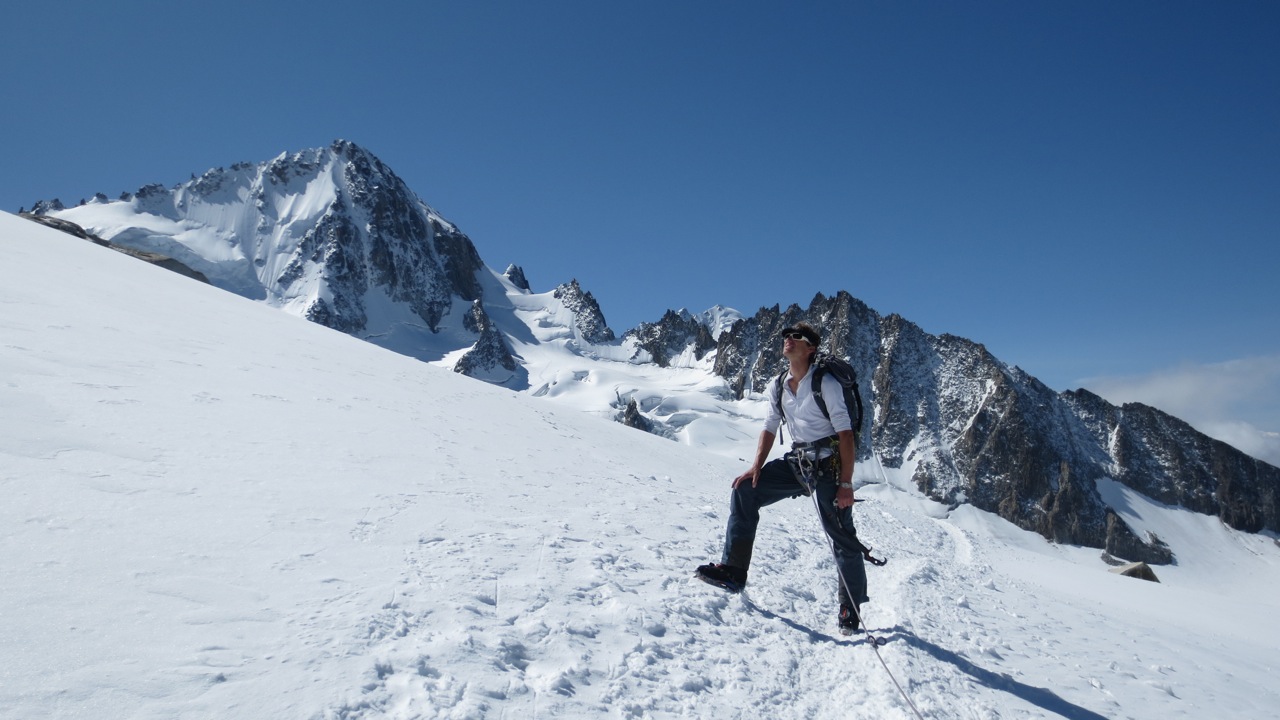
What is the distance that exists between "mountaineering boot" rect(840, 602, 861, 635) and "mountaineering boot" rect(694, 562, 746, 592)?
98 cm

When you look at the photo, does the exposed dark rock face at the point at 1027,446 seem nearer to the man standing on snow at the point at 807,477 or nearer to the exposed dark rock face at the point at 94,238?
the exposed dark rock face at the point at 94,238

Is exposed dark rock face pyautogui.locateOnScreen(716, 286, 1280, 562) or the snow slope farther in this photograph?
exposed dark rock face pyautogui.locateOnScreen(716, 286, 1280, 562)

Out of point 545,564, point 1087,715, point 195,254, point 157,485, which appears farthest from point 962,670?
point 195,254

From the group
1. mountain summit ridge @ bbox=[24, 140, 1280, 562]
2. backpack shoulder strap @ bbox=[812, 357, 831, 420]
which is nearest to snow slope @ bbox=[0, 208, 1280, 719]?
backpack shoulder strap @ bbox=[812, 357, 831, 420]

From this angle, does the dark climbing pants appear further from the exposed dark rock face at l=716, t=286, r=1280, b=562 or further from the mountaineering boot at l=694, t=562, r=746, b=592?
the exposed dark rock face at l=716, t=286, r=1280, b=562

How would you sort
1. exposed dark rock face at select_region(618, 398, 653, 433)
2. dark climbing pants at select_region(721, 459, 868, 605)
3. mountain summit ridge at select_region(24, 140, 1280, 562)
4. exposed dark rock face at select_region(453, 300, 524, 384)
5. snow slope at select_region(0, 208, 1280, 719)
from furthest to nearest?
exposed dark rock face at select_region(453, 300, 524, 384) → exposed dark rock face at select_region(618, 398, 653, 433) → mountain summit ridge at select_region(24, 140, 1280, 562) → dark climbing pants at select_region(721, 459, 868, 605) → snow slope at select_region(0, 208, 1280, 719)

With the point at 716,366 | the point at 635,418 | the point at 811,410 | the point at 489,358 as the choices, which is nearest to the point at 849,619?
the point at 811,410

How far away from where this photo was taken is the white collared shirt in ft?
18.9

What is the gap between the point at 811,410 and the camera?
19.8 ft

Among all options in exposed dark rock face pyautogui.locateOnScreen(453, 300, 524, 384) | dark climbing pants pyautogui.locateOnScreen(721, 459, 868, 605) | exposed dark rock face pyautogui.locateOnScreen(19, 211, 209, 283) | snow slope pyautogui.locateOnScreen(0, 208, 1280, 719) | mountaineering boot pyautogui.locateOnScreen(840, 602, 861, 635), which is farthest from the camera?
exposed dark rock face pyautogui.locateOnScreen(453, 300, 524, 384)

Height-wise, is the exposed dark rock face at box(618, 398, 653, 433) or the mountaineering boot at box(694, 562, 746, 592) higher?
the exposed dark rock face at box(618, 398, 653, 433)

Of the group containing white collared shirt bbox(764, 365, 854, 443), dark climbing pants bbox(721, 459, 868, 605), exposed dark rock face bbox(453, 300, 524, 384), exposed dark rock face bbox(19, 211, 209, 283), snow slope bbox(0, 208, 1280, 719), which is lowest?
snow slope bbox(0, 208, 1280, 719)

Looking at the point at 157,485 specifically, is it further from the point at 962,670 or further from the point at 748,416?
the point at 748,416

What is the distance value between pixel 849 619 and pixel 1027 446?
129 metres
